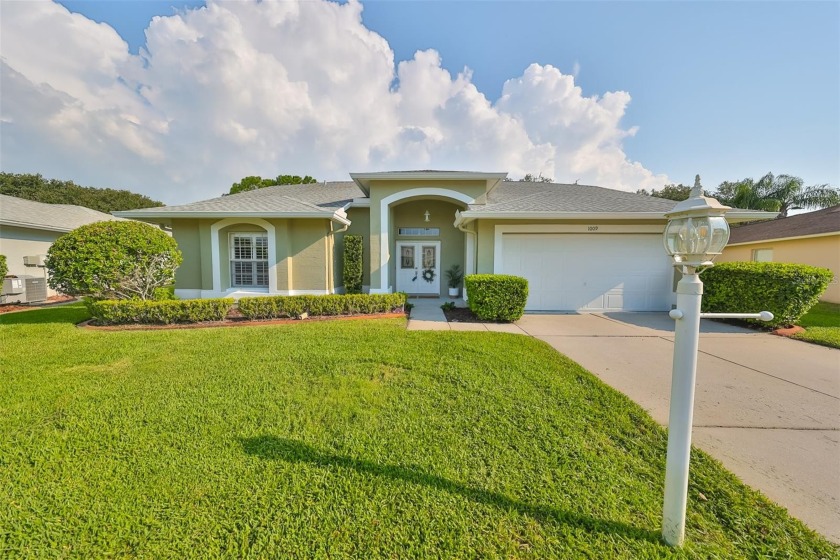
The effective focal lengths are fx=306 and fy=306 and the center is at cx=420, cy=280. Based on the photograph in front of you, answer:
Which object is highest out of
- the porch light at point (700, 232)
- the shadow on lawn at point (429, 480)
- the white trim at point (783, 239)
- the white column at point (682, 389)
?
the white trim at point (783, 239)

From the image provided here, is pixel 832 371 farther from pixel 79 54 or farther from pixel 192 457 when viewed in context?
pixel 79 54

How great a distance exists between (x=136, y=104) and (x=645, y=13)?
16.1 metres

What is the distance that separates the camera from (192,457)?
262 cm

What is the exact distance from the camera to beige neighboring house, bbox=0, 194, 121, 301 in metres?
11.7

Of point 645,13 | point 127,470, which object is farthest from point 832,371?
point 127,470

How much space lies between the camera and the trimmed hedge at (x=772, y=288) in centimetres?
700

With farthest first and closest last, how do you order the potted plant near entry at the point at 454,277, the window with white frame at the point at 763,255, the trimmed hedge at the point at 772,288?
the window with white frame at the point at 763,255 → the potted plant near entry at the point at 454,277 → the trimmed hedge at the point at 772,288

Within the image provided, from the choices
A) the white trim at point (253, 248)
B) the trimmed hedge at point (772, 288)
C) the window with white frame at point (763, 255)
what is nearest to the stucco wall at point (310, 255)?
the white trim at point (253, 248)

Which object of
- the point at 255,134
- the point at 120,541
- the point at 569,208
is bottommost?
the point at 120,541

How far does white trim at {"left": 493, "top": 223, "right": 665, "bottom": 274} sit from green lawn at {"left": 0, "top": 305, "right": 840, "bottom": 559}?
5.21 metres

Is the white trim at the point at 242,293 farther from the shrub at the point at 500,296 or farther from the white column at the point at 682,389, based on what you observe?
the white column at the point at 682,389

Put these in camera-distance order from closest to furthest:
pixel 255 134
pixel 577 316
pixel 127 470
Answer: pixel 127 470, pixel 577 316, pixel 255 134

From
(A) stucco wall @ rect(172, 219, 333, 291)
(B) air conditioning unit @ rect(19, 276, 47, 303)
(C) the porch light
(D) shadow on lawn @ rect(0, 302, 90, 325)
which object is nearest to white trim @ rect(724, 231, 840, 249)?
(C) the porch light

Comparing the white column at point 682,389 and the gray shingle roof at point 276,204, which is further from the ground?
the gray shingle roof at point 276,204
